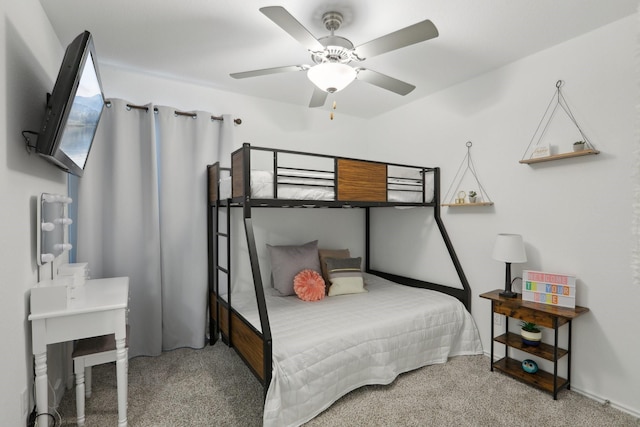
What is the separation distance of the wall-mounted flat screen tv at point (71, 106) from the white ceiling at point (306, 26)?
0.49 meters

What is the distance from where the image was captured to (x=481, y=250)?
2.77 m

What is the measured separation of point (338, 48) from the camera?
5.91ft

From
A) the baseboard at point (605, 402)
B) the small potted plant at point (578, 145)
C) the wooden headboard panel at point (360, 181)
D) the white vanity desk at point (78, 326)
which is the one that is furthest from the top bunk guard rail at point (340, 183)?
the baseboard at point (605, 402)

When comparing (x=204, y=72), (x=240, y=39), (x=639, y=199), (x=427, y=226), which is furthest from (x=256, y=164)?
(x=639, y=199)

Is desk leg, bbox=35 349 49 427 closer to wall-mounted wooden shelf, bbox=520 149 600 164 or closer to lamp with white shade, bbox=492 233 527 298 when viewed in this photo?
lamp with white shade, bbox=492 233 527 298

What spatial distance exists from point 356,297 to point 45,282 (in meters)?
2.19

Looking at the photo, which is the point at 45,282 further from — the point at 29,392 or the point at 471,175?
the point at 471,175

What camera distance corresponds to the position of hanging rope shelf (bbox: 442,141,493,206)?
2.74 m

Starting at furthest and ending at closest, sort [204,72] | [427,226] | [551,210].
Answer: [427,226]
[204,72]
[551,210]

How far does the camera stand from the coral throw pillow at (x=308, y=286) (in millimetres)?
2809

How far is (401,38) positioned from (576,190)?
1.65 meters

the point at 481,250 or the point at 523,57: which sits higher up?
the point at 523,57

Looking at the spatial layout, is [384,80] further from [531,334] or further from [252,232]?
[531,334]

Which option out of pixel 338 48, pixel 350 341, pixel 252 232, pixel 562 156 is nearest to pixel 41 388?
pixel 252 232
